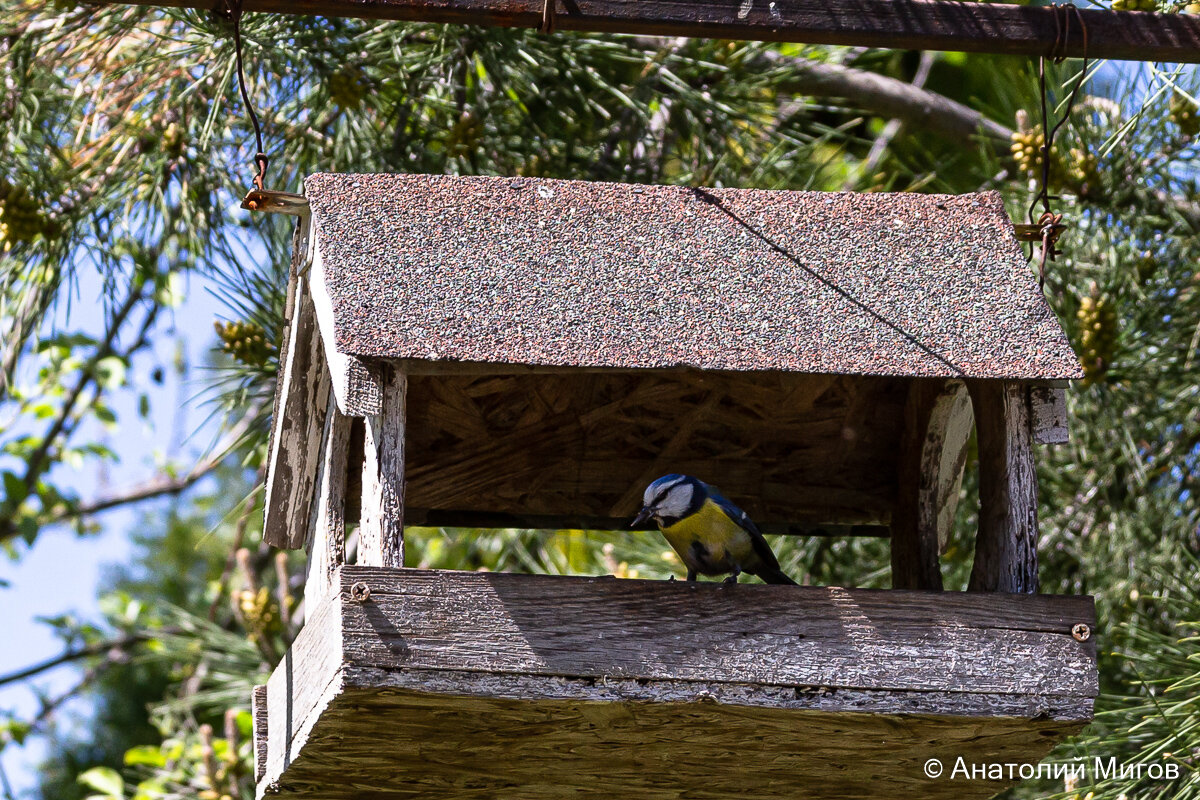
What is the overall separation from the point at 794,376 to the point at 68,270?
1968 mm

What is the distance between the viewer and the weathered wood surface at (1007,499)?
7.77ft

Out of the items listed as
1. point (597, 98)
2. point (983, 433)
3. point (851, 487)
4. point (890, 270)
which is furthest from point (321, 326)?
point (597, 98)

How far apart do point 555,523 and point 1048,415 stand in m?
1.20

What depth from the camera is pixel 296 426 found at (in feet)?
9.04

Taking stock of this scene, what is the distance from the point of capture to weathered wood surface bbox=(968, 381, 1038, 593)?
7.77 ft

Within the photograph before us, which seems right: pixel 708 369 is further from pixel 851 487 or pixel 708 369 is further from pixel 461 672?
pixel 851 487

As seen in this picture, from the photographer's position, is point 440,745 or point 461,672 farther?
point 440,745

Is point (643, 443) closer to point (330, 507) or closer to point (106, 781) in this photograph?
point (330, 507)

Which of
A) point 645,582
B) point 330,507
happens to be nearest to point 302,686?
point 330,507

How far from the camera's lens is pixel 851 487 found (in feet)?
10.6

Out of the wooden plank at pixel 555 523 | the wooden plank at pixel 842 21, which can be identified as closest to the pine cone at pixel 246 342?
the wooden plank at pixel 555 523

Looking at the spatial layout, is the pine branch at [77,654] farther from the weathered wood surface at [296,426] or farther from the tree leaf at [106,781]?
the weathered wood surface at [296,426]

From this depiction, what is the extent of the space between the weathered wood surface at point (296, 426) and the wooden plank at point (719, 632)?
0.76m

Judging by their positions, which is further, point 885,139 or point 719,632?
point 885,139
